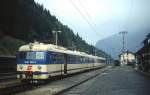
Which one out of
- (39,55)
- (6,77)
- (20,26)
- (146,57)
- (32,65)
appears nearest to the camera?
(32,65)

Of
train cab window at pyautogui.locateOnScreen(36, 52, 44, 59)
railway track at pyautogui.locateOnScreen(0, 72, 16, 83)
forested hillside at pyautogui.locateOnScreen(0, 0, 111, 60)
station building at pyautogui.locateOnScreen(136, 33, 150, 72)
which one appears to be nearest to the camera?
train cab window at pyautogui.locateOnScreen(36, 52, 44, 59)

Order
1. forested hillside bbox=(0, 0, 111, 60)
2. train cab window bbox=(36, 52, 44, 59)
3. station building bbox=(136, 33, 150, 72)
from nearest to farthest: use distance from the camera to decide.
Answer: train cab window bbox=(36, 52, 44, 59), station building bbox=(136, 33, 150, 72), forested hillside bbox=(0, 0, 111, 60)

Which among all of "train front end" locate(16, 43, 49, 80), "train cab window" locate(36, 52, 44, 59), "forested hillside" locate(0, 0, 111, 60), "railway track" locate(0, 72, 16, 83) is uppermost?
"forested hillside" locate(0, 0, 111, 60)

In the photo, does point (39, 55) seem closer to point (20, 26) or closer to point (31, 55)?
point (31, 55)

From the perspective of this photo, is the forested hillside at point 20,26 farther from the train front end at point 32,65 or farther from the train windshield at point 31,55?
the train front end at point 32,65

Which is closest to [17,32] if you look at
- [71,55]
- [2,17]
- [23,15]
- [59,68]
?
[23,15]

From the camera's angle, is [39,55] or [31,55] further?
[31,55]

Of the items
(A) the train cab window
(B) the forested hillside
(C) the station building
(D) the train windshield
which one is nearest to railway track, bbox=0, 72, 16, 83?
(D) the train windshield

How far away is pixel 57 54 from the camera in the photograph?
30.0 metres

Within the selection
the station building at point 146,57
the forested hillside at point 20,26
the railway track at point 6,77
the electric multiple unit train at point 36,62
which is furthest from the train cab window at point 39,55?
the forested hillside at point 20,26

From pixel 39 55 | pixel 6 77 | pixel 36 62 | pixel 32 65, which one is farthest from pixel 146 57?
pixel 32 65

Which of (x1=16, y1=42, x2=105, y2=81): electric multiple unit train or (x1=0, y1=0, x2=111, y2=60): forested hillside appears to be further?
(x1=0, y1=0, x2=111, y2=60): forested hillside

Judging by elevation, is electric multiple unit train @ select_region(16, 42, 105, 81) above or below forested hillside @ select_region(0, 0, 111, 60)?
below

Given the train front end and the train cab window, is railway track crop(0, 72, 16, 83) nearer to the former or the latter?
the train front end
